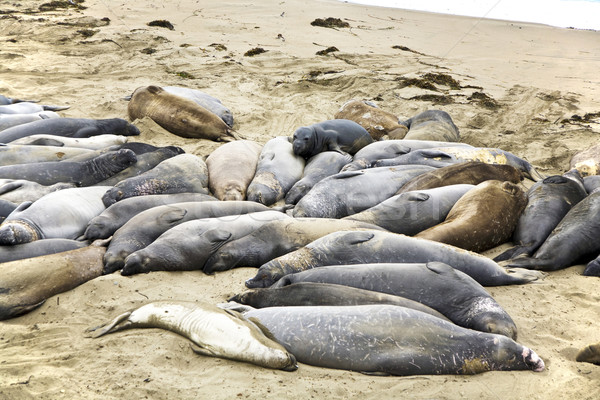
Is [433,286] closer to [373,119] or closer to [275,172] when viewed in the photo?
[275,172]

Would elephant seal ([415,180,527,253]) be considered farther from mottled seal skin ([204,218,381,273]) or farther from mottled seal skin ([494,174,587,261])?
mottled seal skin ([204,218,381,273])

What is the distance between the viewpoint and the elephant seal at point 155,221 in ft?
17.4

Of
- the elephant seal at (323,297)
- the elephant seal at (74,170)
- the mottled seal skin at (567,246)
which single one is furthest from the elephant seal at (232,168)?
the mottled seal skin at (567,246)

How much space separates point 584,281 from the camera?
200 inches

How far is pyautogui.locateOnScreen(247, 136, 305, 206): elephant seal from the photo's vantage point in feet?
22.6

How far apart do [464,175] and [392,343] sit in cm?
352

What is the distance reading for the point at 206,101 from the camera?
32.0 feet

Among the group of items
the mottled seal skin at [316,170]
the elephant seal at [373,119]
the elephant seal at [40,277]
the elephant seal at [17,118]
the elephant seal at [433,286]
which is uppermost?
the elephant seal at [373,119]

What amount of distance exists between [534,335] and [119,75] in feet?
31.7

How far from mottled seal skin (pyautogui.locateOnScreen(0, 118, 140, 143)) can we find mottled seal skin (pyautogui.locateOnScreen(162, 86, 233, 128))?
131cm

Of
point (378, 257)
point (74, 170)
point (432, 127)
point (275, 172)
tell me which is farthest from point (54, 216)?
point (432, 127)

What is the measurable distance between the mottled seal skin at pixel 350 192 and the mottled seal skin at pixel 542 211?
1.37m

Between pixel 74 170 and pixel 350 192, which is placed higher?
pixel 350 192

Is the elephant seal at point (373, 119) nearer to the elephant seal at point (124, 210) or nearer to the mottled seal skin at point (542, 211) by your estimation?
the mottled seal skin at point (542, 211)
